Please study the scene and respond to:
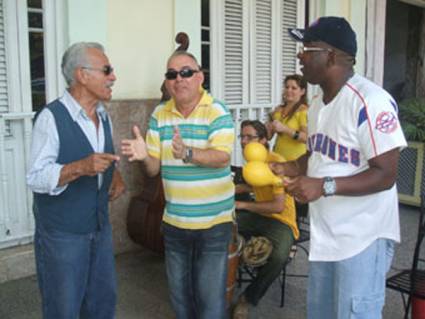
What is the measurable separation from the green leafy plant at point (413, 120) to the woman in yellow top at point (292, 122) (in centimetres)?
240

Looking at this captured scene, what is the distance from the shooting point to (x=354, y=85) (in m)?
2.07

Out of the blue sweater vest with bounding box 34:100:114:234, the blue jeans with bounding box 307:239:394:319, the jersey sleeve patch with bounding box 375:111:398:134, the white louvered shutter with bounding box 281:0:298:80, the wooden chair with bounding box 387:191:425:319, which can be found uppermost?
the white louvered shutter with bounding box 281:0:298:80

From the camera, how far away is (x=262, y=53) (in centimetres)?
602

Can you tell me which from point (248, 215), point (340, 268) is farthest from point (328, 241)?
point (248, 215)

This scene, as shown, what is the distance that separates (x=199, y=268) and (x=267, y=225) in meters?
0.93

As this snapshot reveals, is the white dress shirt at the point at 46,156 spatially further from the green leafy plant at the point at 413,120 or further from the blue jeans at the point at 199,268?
the green leafy plant at the point at 413,120

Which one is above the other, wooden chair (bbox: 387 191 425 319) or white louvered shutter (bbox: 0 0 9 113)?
white louvered shutter (bbox: 0 0 9 113)

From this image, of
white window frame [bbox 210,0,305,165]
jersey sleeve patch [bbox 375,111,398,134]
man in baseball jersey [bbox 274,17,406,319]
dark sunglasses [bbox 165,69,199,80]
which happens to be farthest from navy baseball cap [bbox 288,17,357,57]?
white window frame [bbox 210,0,305,165]

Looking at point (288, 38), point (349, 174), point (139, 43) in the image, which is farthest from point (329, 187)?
point (288, 38)

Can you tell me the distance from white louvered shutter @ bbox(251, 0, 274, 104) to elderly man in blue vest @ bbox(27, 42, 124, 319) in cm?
364

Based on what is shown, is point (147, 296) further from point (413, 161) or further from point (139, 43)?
point (413, 161)

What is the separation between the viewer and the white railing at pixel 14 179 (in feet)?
Result: 13.1

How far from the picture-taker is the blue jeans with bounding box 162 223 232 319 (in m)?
2.77

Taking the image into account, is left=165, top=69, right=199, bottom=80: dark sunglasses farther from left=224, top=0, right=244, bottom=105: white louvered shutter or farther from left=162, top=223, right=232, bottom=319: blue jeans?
left=224, top=0, right=244, bottom=105: white louvered shutter
